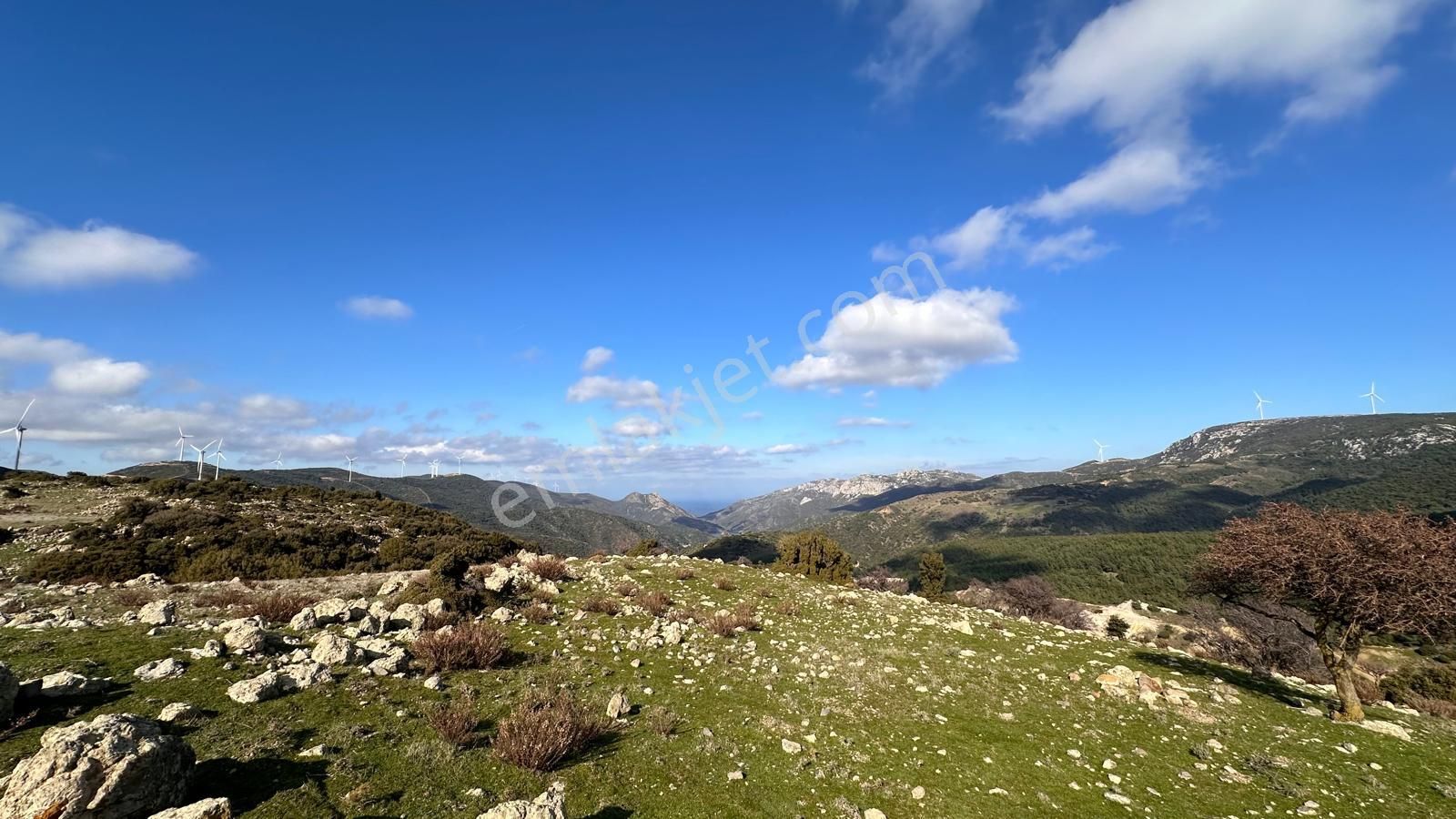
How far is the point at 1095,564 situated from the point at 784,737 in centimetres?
14820

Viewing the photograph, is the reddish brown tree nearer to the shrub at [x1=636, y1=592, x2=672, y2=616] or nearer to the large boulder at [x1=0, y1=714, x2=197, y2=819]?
the shrub at [x1=636, y1=592, x2=672, y2=616]

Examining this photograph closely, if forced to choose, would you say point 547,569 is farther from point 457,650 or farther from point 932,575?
point 932,575

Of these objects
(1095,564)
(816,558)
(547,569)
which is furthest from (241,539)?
(1095,564)

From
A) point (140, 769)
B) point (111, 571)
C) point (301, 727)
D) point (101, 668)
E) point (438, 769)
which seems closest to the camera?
point (140, 769)

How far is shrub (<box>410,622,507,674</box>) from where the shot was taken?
11.6m

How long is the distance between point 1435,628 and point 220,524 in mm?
47377

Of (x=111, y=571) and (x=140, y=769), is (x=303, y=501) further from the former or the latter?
(x=140, y=769)

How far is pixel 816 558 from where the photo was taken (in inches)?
1823

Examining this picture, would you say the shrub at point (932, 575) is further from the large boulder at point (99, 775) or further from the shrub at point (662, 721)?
the large boulder at point (99, 775)

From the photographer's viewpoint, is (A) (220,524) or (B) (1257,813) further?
(A) (220,524)

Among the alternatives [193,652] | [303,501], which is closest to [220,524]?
[303,501]

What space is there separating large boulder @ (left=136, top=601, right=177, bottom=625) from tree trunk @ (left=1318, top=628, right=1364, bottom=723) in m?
26.7

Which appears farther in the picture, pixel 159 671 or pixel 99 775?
pixel 159 671

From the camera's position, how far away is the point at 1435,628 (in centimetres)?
1252
